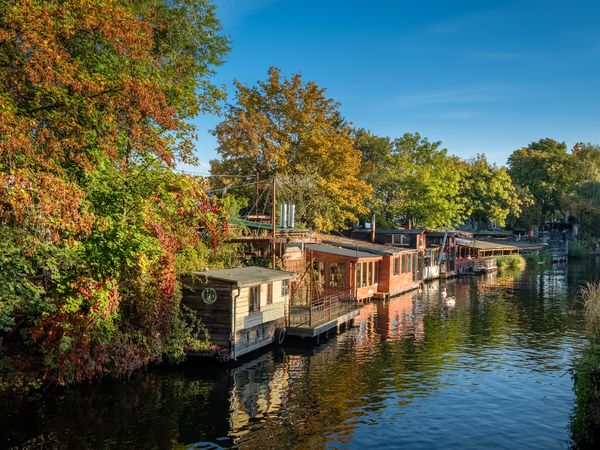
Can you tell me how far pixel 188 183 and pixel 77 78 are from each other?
610 cm

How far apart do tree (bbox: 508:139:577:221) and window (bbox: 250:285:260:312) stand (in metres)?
98.9

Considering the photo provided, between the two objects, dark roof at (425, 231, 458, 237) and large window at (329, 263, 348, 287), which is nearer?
large window at (329, 263, 348, 287)

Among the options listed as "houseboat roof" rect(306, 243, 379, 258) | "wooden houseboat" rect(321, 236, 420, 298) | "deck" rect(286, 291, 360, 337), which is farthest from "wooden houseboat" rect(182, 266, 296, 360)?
"wooden houseboat" rect(321, 236, 420, 298)

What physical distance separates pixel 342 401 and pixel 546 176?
111 meters

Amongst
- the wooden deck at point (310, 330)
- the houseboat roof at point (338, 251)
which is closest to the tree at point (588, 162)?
the houseboat roof at point (338, 251)

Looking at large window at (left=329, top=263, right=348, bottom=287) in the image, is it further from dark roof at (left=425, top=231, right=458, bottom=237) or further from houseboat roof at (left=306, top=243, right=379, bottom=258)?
dark roof at (left=425, top=231, right=458, bottom=237)

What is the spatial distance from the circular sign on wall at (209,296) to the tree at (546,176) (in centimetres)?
10183

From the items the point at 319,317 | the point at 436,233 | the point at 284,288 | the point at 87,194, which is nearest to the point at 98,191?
the point at 87,194

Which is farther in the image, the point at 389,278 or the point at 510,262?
the point at 510,262

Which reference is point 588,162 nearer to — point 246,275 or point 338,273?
point 338,273

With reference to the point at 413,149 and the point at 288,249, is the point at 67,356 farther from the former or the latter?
the point at 413,149

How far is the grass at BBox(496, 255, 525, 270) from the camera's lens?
86.6 meters

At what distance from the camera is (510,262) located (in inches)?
3492

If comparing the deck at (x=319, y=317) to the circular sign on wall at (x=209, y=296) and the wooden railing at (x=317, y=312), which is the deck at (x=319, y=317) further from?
the circular sign on wall at (x=209, y=296)
